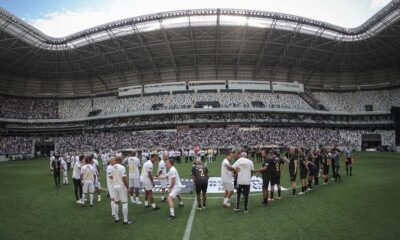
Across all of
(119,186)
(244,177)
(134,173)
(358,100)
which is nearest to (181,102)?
(358,100)

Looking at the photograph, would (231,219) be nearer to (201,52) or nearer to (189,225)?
(189,225)

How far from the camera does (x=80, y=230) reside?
8766 millimetres

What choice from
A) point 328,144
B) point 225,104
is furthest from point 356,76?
point 225,104

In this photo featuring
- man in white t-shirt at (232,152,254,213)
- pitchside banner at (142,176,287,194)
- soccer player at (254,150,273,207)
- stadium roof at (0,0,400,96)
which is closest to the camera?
man in white t-shirt at (232,152,254,213)

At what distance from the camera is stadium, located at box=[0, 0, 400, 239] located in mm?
50562

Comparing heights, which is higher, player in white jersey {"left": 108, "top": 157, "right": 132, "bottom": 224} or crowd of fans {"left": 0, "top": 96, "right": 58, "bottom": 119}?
crowd of fans {"left": 0, "top": 96, "right": 58, "bottom": 119}

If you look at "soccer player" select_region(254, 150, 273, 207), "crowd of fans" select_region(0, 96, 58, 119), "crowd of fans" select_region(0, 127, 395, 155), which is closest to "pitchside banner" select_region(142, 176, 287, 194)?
"soccer player" select_region(254, 150, 273, 207)

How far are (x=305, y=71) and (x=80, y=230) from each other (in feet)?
226

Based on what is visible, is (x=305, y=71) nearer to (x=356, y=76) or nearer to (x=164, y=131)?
(x=356, y=76)

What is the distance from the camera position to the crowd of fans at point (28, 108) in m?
68.5

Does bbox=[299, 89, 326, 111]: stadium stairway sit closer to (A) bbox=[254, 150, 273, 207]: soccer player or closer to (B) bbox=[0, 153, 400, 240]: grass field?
(B) bbox=[0, 153, 400, 240]: grass field

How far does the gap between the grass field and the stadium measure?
22.2 meters

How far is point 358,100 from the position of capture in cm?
7231

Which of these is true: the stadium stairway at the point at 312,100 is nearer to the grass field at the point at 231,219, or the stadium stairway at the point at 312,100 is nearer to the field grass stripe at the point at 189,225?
the grass field at the point at 231,219
